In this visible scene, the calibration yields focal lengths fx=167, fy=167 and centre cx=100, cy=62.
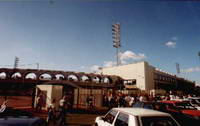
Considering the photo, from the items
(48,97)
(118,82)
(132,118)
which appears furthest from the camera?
(118,82)

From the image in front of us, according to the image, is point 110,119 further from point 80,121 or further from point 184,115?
point 80,121

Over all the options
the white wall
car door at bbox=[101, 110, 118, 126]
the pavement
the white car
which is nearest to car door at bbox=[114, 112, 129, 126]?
the white car

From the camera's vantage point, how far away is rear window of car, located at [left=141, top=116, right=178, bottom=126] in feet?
14.7

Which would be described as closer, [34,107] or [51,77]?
[34,107]

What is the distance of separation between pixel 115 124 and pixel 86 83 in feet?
146

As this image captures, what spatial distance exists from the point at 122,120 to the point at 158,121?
102 centimetres

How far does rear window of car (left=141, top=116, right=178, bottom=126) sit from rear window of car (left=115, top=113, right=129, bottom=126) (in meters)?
0.52

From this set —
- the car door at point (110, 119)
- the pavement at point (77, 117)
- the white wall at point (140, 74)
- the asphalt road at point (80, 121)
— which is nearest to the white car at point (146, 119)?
the car door at point (110, 119)

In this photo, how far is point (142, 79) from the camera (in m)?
47.6

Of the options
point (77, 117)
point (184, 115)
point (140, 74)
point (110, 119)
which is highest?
point (140, 74)

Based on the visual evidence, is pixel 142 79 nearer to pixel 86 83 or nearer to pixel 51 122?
pixel 86 83

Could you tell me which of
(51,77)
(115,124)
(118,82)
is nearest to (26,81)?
(51,77)

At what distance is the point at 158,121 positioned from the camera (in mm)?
4684

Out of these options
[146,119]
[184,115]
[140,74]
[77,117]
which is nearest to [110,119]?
[146,119]
